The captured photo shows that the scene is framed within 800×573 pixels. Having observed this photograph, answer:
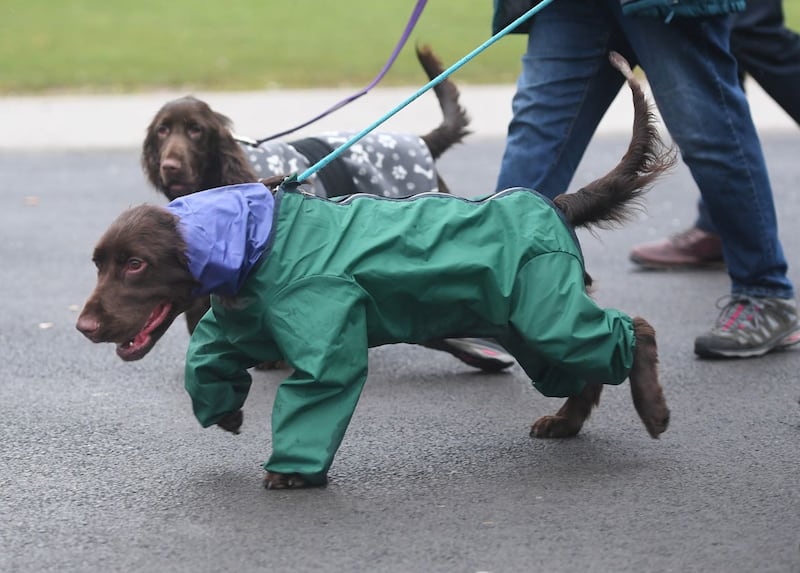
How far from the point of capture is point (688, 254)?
6594 millimetres

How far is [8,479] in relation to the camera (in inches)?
146

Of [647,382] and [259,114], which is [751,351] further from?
[259,114]

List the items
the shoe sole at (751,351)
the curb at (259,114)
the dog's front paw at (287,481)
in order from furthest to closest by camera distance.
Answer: the curb at (259,114) < the shoe sole at (751,351) < the dog's front paw at (287,481)

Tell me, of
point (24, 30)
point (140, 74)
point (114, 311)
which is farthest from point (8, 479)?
point (24, 30)

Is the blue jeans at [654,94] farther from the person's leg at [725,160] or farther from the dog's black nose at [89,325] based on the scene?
the dog's black nose at [89,325]

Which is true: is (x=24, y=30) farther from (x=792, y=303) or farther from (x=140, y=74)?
(x=792, y=303)

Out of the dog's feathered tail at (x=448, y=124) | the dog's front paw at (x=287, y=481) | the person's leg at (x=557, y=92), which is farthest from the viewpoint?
the dog's feathered tail at (x=448, y=124)

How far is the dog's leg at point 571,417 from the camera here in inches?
159

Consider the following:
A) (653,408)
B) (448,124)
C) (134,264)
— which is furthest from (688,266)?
(134,264)

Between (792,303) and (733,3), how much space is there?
3.85 feet

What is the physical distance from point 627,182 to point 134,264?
4.68ft

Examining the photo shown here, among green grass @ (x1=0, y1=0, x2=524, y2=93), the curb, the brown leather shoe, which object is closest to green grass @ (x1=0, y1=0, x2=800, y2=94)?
green grass @ (x1=0, y1=0, x2=524, y2=93)

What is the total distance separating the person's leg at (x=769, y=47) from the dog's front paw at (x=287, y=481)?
3.35 metres

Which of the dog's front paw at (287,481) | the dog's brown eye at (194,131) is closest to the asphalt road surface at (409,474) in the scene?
the dog's front paw at (287,481)
